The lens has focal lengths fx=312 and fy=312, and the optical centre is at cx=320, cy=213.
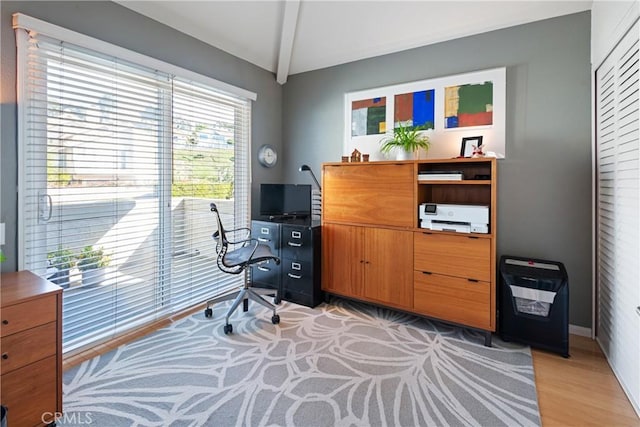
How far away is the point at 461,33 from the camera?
2.84 m

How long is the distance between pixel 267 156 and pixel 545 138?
9.03 ft

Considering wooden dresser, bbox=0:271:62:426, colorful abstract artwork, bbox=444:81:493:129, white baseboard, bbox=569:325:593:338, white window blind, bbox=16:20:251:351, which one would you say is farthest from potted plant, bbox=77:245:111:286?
white baseboard, bbox=569:325:593:338

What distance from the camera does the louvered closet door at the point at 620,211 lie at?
172cm

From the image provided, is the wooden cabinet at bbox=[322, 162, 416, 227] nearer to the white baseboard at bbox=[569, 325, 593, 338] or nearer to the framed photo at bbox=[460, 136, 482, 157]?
the framed photo at bbox=[460, 136, 482, 157]

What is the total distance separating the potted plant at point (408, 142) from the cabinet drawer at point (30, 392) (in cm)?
283

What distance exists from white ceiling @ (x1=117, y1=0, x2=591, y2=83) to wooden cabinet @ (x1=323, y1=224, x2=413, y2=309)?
1.88 metres

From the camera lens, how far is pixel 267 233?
333cm

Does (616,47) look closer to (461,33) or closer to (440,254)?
(461,33)

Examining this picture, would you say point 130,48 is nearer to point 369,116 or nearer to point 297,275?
point 369,116

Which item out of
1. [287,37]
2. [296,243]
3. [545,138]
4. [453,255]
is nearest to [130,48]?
[287,37]

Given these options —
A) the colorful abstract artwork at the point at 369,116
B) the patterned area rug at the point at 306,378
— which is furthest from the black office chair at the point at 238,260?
the colorful abstract artwork at the point at 369,116

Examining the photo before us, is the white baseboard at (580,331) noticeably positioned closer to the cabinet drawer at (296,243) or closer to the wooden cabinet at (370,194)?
the wooden cabinet at (370,194)

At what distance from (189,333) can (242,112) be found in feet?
7.60

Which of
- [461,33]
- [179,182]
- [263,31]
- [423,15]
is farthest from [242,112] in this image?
[461,33]
